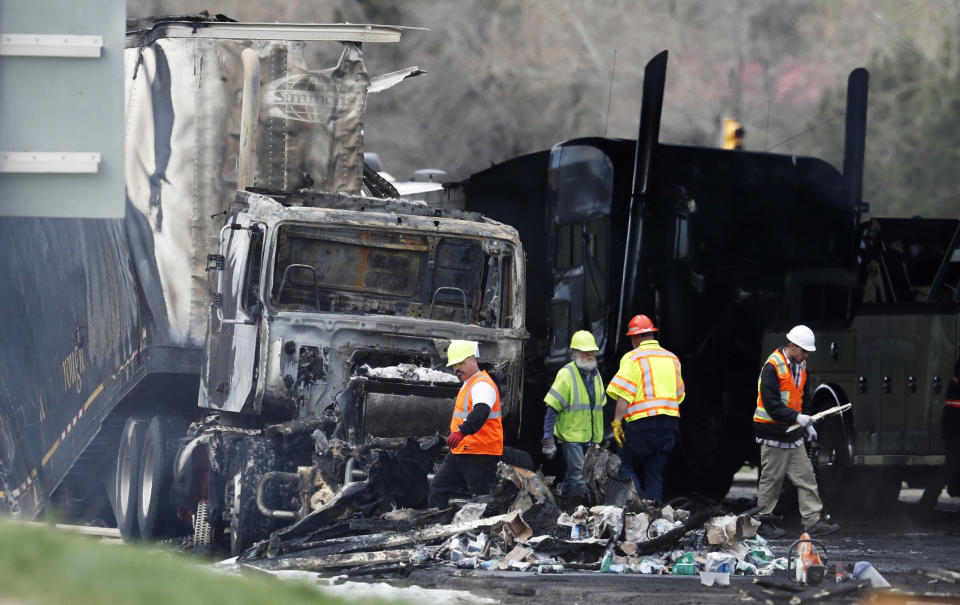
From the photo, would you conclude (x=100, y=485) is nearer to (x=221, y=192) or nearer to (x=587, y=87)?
(x=221, y=192)

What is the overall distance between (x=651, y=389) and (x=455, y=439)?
218 cm

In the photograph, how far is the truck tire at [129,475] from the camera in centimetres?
1240

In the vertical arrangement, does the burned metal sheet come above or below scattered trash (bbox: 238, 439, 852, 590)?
above

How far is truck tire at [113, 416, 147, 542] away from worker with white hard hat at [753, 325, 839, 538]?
16.2ft

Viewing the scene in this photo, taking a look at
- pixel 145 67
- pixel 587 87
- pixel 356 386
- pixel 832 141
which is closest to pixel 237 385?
pixel 356 386

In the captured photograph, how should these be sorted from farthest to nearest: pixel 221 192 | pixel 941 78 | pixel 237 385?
pixel 941 78
pixel 221 192
pixel 237 385

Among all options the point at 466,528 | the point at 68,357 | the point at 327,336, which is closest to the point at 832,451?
the point at 327,336

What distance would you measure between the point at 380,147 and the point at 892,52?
1135 centimetres

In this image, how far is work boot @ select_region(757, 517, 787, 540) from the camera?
11.7m

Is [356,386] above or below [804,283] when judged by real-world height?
below

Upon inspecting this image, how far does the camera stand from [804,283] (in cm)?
1592

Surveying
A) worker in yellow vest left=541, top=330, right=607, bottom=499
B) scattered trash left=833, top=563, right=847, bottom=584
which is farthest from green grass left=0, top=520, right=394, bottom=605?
worker in yellow vest left=541, top=330, right=607, bottom=499

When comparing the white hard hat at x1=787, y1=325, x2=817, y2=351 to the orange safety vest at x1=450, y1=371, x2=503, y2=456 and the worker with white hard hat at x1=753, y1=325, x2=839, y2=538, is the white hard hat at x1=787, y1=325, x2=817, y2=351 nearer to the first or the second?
the worker with white hard hat at x1=753, y1=325, x2=839, y2=538

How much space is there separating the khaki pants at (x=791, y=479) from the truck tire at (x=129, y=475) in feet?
16.2
